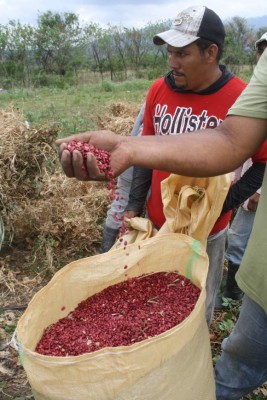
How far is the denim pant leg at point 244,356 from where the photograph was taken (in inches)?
62.2

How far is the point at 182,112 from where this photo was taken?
201 cm

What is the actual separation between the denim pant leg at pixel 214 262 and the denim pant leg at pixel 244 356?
0.38m

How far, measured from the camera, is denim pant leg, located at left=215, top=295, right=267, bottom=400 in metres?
1.58

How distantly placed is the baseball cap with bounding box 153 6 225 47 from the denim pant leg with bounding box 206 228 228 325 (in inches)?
35.0

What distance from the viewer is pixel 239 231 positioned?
2.89 metres

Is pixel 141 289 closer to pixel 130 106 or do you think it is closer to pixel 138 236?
pixel 138 236

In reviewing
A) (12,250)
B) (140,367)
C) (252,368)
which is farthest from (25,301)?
(140,367)

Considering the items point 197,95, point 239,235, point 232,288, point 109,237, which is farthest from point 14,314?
point 197,95

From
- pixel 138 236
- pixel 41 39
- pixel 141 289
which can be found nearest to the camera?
pixel 141 289

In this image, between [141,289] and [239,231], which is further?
[239,231]

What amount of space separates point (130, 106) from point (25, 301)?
5227mm

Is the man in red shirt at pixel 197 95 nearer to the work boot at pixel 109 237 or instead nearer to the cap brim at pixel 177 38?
the cap brim at pixel 177 38

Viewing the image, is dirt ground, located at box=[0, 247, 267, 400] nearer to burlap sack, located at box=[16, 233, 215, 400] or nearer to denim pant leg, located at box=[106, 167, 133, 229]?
burlap sack, located at box=[16, 233, 215, 400]

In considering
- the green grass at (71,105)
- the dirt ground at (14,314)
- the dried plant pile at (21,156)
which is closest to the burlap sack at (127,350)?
the dirt ground at (14,314)
